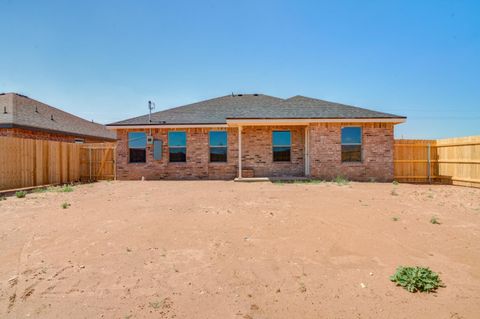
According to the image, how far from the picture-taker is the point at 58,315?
9.47 ft

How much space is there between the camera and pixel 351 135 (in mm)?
14312

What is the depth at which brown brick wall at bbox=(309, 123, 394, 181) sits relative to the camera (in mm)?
14117

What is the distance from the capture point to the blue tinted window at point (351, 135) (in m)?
14.3

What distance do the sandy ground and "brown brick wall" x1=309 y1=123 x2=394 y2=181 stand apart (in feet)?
22.7

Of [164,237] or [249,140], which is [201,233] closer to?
[164,237]

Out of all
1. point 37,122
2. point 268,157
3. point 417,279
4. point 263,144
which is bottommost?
point 417,279

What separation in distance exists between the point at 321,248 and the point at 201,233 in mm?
2123

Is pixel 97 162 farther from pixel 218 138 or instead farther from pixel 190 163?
pixel 218 138

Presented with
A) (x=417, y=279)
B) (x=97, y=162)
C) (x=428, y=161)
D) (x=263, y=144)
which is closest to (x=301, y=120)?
(x=263, y=144)

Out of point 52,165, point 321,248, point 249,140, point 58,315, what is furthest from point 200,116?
point 58,315

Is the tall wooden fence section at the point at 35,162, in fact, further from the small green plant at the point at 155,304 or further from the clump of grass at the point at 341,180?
the clump of grass at the point at 341,180

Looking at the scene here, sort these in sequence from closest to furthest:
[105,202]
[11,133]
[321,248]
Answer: [321,248], [105,202], [11,133]

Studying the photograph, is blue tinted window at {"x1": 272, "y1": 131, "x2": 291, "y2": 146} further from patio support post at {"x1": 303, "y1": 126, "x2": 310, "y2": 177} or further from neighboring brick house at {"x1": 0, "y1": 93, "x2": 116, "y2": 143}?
neighboring brick house at {"x1": 0, "y1": 93, "x2": 116, "y2": 143}

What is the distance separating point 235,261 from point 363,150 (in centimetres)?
1206
